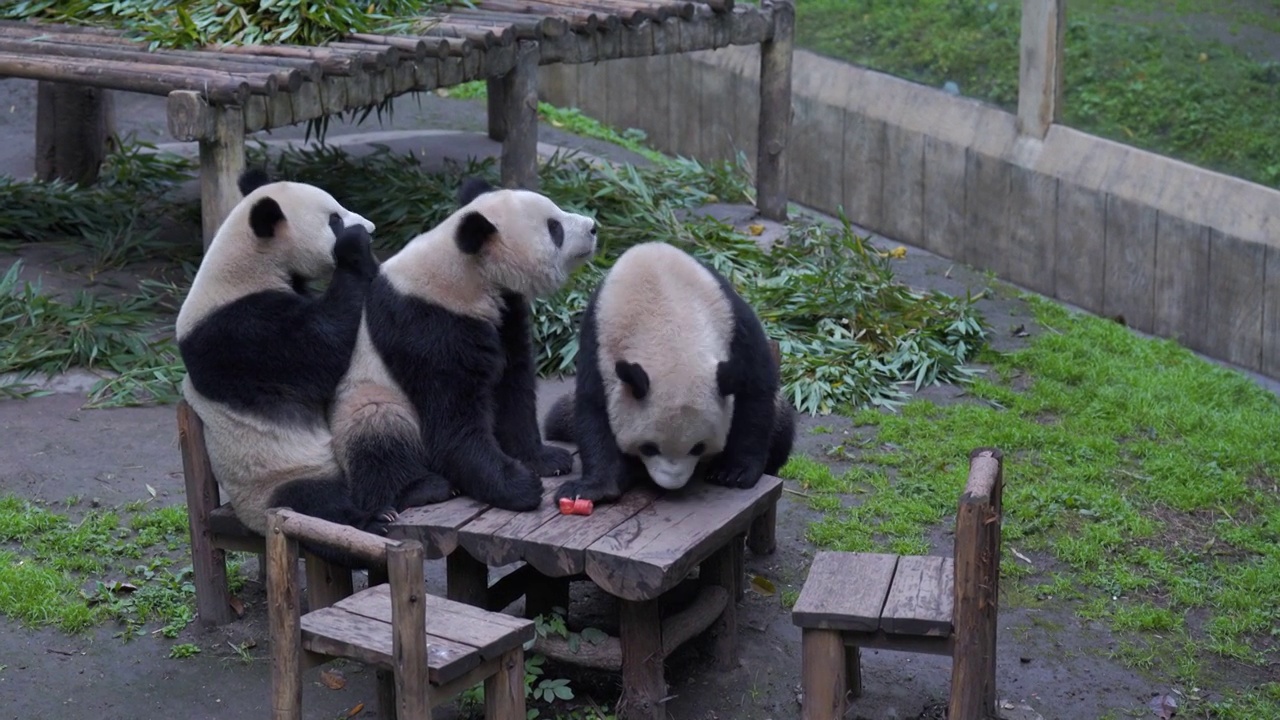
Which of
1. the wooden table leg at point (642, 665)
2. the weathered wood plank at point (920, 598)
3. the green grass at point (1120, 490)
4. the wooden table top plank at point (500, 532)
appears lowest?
the green grass at point (1120, 490)

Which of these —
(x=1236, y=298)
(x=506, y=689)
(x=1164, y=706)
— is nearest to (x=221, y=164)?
(x=506, y=689)

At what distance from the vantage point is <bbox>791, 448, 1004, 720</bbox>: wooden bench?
3.55 m

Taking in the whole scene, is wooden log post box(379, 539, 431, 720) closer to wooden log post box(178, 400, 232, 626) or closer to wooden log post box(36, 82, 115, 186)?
wooden log post box(178, 400, 232, 626)

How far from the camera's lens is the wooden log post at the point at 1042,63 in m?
9.23

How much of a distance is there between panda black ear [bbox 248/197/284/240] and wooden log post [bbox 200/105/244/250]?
1812 mm

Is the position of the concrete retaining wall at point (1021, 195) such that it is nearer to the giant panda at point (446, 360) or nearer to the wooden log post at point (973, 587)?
the wooden log post at point (973, 587)

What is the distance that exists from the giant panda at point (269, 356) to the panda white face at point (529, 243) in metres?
0.42

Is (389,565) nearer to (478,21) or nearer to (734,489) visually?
(734,489)

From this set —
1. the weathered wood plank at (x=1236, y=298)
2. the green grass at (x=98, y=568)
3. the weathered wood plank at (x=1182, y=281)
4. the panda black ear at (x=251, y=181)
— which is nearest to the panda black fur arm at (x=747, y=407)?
the panda black ear at (x=251, y=181)

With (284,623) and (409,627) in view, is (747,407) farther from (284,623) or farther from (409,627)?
(284,623)

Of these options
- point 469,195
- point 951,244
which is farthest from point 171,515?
point 951,244

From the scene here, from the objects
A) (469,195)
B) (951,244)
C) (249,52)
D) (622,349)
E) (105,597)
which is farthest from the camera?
(951,244)

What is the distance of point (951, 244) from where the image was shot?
9906mm

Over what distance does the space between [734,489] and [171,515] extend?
244 centimetres
